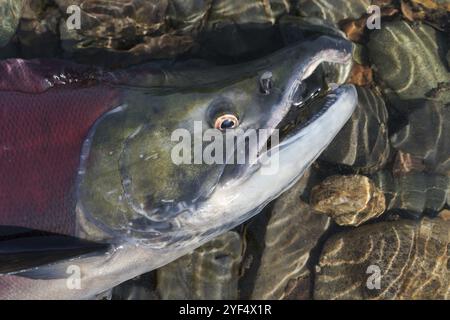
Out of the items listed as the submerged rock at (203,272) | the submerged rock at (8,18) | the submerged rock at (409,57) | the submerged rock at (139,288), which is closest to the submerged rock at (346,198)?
the submerged rock at (203,272)

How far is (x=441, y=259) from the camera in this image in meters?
4.61

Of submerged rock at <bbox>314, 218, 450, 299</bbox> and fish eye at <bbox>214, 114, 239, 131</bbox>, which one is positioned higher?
fish eye at <bbox>214, 114, 239, 131</bbox>

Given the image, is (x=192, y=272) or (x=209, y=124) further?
(x=192, y=272)

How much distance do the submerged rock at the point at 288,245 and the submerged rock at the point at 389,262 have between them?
220mm

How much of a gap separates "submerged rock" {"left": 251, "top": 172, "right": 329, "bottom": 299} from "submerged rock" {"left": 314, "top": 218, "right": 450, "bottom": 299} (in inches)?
8.7

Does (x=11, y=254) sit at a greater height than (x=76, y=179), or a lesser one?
lesser

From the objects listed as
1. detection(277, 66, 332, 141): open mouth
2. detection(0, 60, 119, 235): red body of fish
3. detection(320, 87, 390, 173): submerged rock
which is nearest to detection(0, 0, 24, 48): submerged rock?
detection(0, 60, 119, 235): red body of fish

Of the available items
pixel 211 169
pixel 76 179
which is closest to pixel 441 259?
pixel 211 169

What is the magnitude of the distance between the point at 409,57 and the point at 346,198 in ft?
4.95

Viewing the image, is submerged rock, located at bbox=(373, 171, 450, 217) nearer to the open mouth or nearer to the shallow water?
the shallow water

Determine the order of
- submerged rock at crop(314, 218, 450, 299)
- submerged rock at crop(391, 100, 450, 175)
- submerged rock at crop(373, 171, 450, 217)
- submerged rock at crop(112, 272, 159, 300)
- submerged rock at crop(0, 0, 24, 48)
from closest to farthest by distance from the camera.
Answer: submerged rock at crop(0, 0, 24, 48) → submerged rock at crop(314, 218, 450, 299) → submerged rock at crop(112, 272, 159, 300) → submerged rock at crop(391, 100, 450, 175) → submerged rock at crop(373, 171, 450, 217)

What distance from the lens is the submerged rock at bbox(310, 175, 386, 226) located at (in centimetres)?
456

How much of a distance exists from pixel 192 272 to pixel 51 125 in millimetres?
2067
